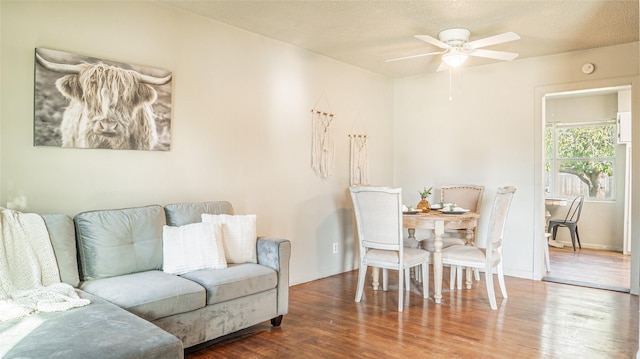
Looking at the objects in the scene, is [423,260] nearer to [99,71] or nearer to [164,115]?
[164,115]

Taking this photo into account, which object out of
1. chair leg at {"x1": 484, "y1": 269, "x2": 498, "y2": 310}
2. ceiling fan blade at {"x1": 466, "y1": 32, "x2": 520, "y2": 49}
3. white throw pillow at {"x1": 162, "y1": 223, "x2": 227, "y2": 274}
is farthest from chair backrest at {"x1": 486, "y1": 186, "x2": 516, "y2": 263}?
white throw pillow at {"x1": 162, "y1": 223, "x2": 227, "y2": 274}

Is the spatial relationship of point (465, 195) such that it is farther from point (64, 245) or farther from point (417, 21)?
point (64, 245)

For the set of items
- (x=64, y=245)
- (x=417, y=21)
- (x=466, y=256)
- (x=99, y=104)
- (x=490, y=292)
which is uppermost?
(x=417, y=21)

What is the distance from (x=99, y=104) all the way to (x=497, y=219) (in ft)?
10.9

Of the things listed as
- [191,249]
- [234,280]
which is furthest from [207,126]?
[234,280]

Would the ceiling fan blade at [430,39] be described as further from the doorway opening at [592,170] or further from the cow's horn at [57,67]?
the doorway opening at [592,170]

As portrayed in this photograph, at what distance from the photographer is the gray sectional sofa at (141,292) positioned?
183 cm

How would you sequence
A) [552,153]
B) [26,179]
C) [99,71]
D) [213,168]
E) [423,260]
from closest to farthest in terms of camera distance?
[26,179] → [99,71] → [213,168] → [423,260] → [552,153]

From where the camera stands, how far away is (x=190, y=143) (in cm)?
357

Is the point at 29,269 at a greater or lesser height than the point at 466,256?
greater

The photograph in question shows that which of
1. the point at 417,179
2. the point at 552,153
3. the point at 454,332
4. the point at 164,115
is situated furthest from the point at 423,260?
the point at 552,153

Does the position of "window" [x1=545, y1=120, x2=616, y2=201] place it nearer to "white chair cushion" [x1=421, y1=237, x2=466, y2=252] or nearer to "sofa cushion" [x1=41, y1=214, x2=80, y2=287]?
"white chair cushion" [x1=421, y1=237, x2=466, y2=252]

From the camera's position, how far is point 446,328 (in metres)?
3.24

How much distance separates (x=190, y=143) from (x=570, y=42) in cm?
381
